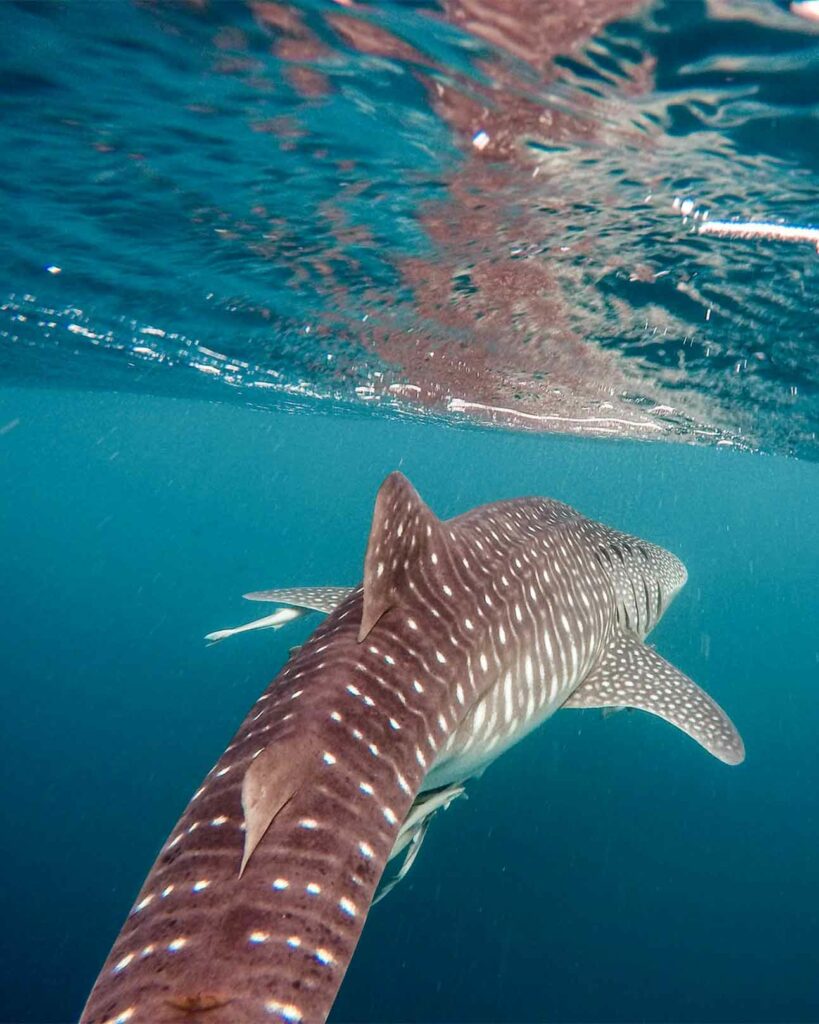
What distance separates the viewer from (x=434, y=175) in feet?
22.4

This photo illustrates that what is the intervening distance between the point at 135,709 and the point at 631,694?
1457cm

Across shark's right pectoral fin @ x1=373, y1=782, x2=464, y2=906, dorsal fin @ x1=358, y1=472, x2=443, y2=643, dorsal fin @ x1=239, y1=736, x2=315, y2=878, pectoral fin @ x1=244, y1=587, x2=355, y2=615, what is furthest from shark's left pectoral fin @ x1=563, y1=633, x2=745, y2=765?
dorsal fin @ x1=239, y1=736, x2=315, y2=878

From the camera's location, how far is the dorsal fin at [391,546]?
3.46 m

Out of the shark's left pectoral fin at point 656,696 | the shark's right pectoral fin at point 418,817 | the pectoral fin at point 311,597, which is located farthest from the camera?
the pectoral fin at point 311,597

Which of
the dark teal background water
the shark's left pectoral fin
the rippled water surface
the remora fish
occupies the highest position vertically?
the rippled water surface

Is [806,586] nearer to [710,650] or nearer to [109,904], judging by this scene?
[710,650]

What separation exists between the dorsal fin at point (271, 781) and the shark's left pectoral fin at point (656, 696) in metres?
4.35

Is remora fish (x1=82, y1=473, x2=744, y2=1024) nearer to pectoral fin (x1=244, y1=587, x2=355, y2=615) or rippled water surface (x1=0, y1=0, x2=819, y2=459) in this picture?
pectoral fin (x1=244, y1=587, x2=355, y2=615)

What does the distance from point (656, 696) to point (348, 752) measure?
4.60 meters

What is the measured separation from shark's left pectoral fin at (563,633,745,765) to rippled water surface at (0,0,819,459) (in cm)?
508

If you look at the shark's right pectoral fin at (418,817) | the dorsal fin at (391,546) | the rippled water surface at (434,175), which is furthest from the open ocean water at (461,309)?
the shark's right pectoral fin at (418,817)

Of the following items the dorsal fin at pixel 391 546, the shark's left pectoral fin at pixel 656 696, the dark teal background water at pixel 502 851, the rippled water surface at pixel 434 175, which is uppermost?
the rippled water surface at pixel 434 175

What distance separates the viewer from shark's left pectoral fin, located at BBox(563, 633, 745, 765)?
18.7 ft

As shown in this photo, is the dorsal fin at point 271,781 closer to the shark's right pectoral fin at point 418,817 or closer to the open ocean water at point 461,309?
the shark's right pectoral fin at point 418,817
